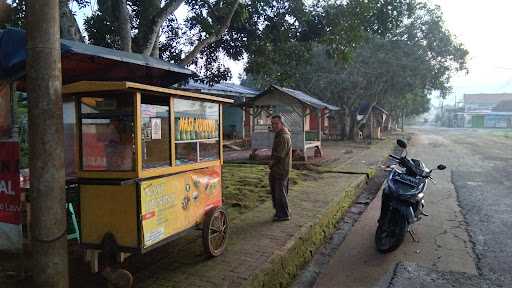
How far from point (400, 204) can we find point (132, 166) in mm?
3495

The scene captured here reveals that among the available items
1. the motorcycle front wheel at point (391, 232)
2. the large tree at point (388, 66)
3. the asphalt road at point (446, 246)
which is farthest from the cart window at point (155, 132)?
the large tree at point (388, 66)

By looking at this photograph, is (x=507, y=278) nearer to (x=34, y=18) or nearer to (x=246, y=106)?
(x=34, y=18)

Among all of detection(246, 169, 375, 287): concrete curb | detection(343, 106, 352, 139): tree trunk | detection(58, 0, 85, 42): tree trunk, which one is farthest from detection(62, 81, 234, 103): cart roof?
detection(343, 106, 352, 139): tree trunk

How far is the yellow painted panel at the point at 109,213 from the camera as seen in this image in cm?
→ 378

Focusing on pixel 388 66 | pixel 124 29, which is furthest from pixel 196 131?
pixel 388 66

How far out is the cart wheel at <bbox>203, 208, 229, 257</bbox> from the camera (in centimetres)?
466

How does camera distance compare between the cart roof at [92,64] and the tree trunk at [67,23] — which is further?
the tree trunk at [67,23]

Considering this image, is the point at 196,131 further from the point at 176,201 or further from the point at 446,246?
the point at 446,246

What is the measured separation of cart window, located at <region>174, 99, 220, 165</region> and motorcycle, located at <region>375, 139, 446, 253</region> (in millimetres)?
2394

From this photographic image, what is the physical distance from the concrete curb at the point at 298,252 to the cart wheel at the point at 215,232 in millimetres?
578

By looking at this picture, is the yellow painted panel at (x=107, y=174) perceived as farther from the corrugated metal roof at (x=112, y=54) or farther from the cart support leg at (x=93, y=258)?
the corrugated metal roof at (x=112, y=54)

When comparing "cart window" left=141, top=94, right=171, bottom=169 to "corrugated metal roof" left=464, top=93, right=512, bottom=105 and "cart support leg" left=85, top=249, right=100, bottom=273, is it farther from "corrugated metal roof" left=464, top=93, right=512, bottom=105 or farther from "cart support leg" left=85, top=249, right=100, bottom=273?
"corrugated metal roof" left=464, top=93, right=512, bottom=105

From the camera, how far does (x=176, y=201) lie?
14.0 ft

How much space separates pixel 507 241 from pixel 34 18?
6.13 m
